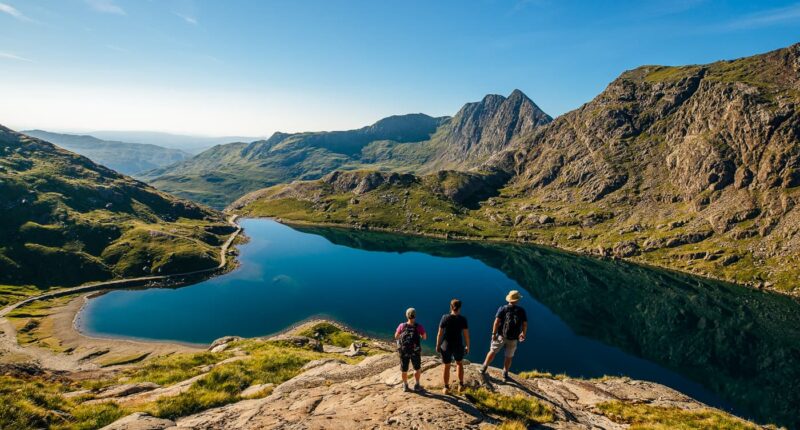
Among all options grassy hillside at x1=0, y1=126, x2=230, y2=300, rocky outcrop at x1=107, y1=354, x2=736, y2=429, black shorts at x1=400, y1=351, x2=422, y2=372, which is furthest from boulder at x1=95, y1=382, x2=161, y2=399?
grassy hillside at x1=0, y1=126, x2=230, y2=300

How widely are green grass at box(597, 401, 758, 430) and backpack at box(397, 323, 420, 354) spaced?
40.5 ft

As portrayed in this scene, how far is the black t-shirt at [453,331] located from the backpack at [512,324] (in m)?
3.51

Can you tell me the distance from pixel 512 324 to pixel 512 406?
4.32 metres

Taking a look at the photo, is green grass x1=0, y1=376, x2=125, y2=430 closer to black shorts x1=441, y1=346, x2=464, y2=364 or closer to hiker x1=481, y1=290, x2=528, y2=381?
black shorts x1=441, y1=346, x2=464, y2=364

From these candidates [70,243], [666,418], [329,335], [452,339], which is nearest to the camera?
[452,339]

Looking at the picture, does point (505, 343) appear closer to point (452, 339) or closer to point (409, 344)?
point (452, 339)

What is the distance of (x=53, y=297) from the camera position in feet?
410

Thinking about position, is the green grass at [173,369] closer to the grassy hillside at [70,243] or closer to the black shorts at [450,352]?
the black shorts at [450,352]

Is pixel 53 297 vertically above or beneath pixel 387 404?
beneath

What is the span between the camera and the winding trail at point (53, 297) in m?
81.2

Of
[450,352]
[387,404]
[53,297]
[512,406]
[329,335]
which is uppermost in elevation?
[450,352]

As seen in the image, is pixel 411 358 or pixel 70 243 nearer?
pixel 411 358

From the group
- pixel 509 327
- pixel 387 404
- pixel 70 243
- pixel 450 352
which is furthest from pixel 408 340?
pixel 70 243

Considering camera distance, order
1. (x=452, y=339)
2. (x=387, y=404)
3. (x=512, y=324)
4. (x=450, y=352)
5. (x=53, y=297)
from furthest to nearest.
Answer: (x=53, y=297) → (x=512, y=324) → (x=452, y=339) → (x=450, y=352) → (x=387, y=404)
